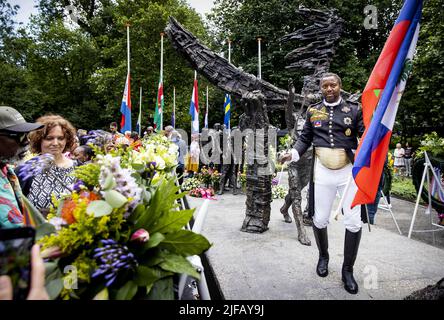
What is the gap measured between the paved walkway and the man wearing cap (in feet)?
5.84

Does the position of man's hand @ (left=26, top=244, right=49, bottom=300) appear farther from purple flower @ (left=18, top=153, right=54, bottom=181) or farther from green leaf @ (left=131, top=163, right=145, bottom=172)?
purple flower @ (left=18, top=153, right=54, bottom=181)

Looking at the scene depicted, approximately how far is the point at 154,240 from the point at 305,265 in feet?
8.40

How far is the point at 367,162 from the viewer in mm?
2277

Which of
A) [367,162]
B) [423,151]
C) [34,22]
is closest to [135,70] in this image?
[34,22]

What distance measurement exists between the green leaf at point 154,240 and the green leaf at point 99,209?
20 cm

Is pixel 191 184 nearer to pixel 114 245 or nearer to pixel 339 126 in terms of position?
pixel 339 126

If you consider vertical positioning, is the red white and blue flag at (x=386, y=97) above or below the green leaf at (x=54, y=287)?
above

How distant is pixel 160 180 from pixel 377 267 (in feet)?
9.21

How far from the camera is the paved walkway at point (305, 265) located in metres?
2.65

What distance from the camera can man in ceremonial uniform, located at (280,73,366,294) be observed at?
2814mm

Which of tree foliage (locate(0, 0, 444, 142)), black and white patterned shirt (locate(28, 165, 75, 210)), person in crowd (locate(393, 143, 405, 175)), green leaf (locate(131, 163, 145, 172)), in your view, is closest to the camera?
green leaf (locate(131, 163, 145, 172))

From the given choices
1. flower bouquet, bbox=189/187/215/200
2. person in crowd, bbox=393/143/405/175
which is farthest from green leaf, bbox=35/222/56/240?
person in crowd, bbox=393/143/405/175

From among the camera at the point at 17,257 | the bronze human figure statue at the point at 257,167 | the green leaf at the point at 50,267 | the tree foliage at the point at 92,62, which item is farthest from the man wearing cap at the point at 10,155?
the tree foliage at the point at 92,62

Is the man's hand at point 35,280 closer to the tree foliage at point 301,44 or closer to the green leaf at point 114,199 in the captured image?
the green leaf at point 114,199
